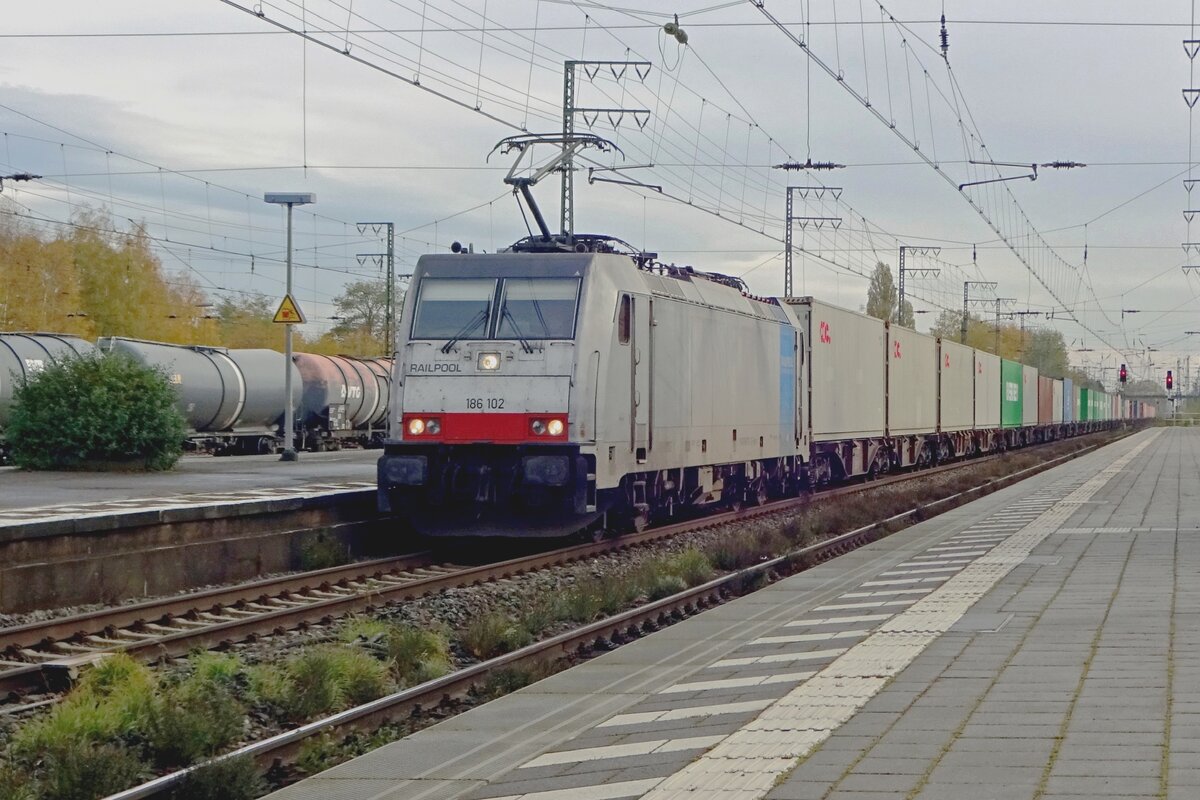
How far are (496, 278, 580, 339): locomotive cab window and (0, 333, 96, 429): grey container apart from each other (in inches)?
549

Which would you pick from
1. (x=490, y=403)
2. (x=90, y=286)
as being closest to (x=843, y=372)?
A: (x=490, y=403)

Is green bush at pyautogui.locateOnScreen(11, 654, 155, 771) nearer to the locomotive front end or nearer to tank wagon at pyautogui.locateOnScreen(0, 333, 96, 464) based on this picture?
the locomotive front end

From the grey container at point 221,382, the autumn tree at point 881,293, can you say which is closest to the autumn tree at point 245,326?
the autumn tree at point 881,293

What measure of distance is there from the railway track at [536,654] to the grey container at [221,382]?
1924cm

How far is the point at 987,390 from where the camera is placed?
49.8 meters

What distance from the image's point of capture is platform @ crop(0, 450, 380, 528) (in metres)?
16.3

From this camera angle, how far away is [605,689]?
9.01 meters

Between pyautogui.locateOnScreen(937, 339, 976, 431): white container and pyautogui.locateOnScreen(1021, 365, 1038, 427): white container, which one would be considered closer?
pyautogui.locateOnScreen(937, 339, 976, 431): white container

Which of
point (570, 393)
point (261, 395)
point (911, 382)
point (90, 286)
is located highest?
point (90, 286)

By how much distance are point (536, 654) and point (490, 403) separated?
250 inches

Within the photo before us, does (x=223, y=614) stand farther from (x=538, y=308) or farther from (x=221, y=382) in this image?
(x=221, y=382)

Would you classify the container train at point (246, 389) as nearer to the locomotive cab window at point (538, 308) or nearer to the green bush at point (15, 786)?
the locomotive cab window at point (538, 308)

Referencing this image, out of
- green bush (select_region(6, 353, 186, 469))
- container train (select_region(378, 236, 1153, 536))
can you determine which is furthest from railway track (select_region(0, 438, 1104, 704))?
green bush (select_region(6, 353, 186, 469))

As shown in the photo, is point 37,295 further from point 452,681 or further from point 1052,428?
point 452,681
